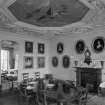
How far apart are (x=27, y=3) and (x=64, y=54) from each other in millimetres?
6130

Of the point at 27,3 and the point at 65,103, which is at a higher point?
the point at 27,3

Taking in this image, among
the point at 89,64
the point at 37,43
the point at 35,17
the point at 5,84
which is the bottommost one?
the point at 5,84

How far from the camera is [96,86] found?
336 inches

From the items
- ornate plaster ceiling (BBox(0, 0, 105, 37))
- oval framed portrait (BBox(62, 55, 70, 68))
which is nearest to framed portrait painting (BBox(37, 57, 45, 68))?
oval framed portrait (BBox(62, 55, 70, 68))

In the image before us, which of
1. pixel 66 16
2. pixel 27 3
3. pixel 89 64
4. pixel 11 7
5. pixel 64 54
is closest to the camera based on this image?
pixel 27 3

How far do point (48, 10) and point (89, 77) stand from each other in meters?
5.33

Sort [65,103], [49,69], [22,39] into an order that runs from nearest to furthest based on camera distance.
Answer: [65,103]
[22,39]
[49,69]

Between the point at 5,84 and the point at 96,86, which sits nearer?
the point at 96,86

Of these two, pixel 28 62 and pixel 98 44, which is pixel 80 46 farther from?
pixel 28 62

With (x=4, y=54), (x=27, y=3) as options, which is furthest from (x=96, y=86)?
(x=4, y=54)

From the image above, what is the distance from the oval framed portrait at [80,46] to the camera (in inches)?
379

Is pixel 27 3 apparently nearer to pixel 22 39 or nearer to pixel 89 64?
pixel 22 39

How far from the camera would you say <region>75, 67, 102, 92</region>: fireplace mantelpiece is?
8.55 m

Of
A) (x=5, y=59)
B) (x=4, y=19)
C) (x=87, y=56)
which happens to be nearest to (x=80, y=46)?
(x=87, y=56)
